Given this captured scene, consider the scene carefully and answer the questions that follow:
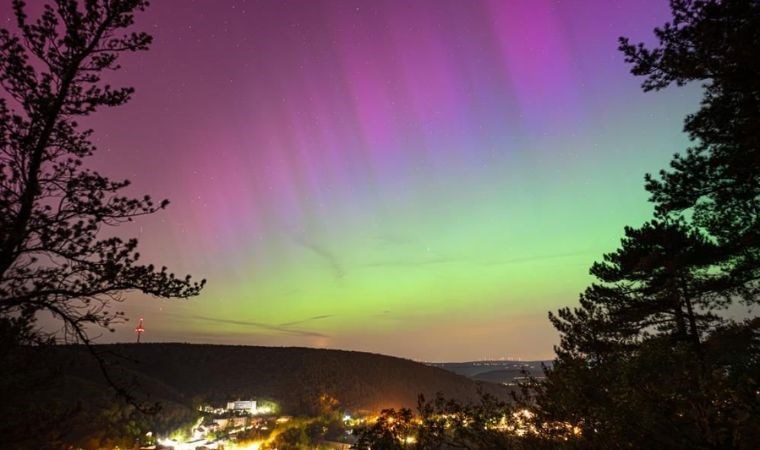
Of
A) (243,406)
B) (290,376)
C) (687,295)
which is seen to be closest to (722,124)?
(687,295)

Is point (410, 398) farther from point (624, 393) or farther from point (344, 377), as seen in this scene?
point (624, 393)

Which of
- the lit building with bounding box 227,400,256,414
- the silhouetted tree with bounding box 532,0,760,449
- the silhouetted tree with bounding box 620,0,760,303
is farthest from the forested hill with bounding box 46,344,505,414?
the silhouetted tree with bounding box 620,0,760,303

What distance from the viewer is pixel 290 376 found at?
352 ft

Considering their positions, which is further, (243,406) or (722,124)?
(243,406)

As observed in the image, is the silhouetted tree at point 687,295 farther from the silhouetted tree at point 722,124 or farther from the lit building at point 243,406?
the lit building at point 243,406

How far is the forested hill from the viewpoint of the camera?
313 feet

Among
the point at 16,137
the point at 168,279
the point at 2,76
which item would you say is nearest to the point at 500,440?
the point at 168,279

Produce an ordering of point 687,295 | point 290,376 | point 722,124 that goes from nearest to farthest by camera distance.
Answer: point 722,124, point 687,295, point 290,376

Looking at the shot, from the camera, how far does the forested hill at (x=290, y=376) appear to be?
95438 mm

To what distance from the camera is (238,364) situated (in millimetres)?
112312

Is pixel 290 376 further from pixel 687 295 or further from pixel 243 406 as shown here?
pixel 687 295

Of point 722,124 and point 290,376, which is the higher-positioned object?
point 722,124

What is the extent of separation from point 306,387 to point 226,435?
35199 mm

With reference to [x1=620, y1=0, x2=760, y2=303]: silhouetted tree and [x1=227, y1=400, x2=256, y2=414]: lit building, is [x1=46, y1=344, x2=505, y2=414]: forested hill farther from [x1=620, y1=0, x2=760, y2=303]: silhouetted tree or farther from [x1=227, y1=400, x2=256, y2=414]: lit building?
[x1=620, y1=0, x2=760, y2=303]: silhouetted tree
